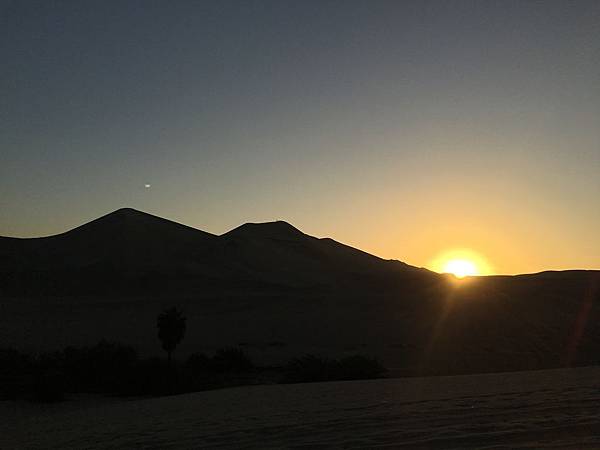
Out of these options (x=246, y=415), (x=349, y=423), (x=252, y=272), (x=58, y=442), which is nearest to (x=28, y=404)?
(x=58, y=442)

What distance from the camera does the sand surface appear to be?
7.21 metres

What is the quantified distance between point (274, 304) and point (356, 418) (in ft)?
118

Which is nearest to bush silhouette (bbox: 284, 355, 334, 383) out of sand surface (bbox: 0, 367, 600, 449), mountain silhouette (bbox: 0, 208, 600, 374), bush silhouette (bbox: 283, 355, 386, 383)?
bush silhouette (bbox: 283, 355, 386, 383)

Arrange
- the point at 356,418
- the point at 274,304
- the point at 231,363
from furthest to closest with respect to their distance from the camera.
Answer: the point at 274,304 < the point at 231,363 < the point at 356,418

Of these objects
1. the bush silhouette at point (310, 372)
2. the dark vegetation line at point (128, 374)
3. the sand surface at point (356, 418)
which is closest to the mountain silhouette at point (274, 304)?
the dark vegetation line at point (128, 374)

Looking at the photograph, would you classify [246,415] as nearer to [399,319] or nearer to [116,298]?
[399,319]

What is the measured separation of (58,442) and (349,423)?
4.42m

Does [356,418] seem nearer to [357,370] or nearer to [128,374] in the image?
[357,370]

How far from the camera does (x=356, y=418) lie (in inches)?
346

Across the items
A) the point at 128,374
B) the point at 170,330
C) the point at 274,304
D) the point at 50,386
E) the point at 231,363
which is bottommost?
the point at 50,386

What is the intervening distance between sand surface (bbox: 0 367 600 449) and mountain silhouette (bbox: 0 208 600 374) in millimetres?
10901

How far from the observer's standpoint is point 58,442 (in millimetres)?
9602

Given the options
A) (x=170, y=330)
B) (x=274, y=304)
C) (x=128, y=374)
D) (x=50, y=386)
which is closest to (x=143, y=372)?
(x=128, y=374)

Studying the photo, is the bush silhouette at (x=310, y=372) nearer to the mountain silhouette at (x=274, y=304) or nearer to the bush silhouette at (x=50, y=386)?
the mountain silhouette at (x=274, y=304)
